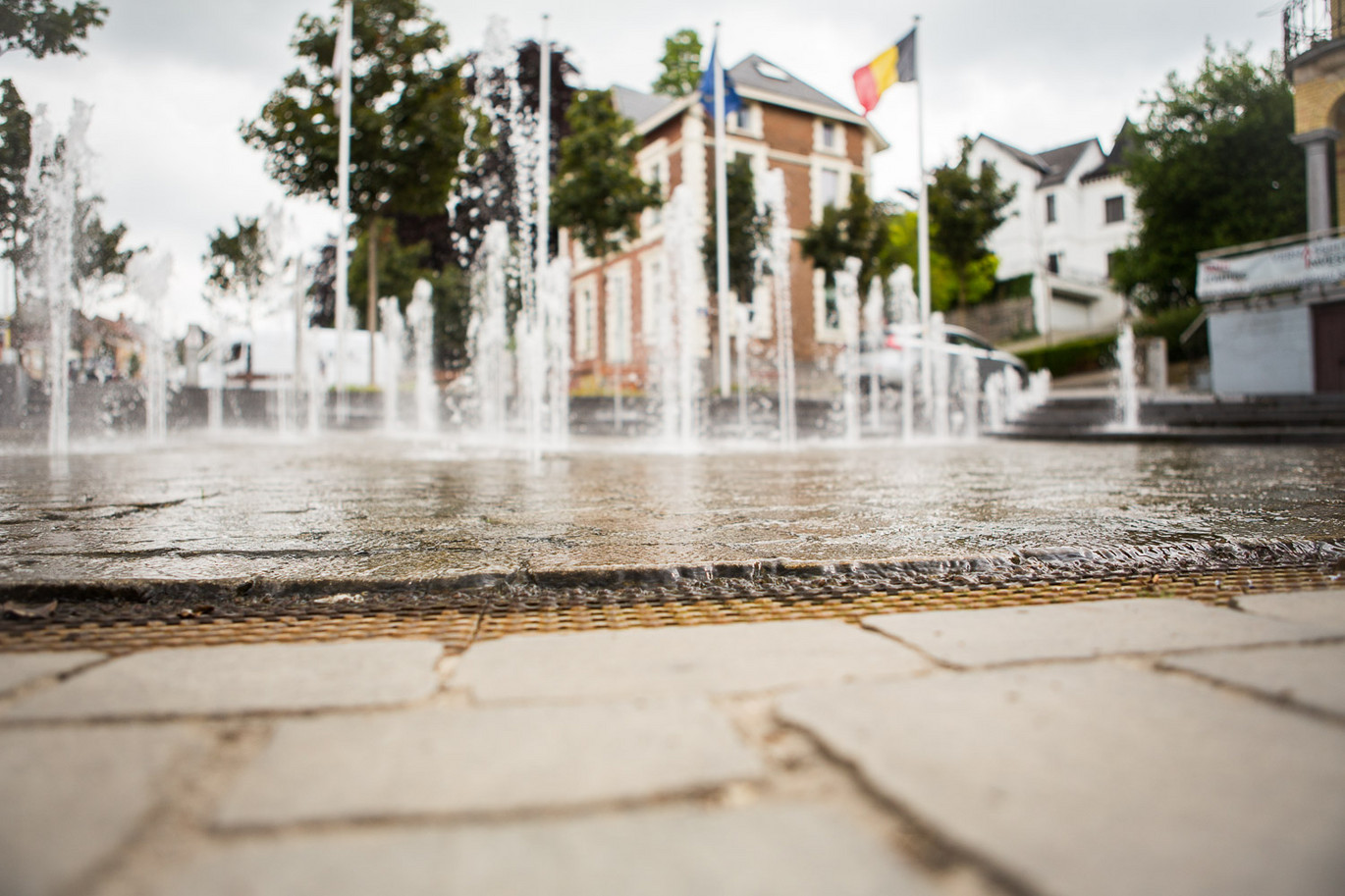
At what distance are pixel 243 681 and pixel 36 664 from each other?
41cm

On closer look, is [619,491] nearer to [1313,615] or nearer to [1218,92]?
[1313,615]

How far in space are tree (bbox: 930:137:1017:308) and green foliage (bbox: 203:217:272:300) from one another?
2130 cm

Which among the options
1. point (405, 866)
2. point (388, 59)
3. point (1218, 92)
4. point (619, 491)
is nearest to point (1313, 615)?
point (405, 866)

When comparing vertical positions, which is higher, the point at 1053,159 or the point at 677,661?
the point at 1053,159

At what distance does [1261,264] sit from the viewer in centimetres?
1523

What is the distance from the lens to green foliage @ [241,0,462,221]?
1802cm

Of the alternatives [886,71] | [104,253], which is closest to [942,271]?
[886,71]

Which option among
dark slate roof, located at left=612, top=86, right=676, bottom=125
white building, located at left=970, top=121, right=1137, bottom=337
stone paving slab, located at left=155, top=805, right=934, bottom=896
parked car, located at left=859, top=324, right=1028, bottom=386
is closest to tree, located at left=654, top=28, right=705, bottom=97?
dark slate roof, located at left=612, top=86, right=676, bottom=125

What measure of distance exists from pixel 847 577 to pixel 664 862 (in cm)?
157

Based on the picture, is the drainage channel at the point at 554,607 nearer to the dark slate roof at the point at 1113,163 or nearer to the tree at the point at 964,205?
the tree at the point at 964,205

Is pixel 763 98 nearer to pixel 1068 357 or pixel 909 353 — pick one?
pixel 1068 357

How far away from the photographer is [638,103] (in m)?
31.9

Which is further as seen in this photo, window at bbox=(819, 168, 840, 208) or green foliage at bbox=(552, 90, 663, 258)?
window at bbox=(819, 168, 840, 208)

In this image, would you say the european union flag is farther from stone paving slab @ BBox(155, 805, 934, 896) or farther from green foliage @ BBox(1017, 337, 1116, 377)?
green foliage @ BBox(1017, 337, 1116, 377)
